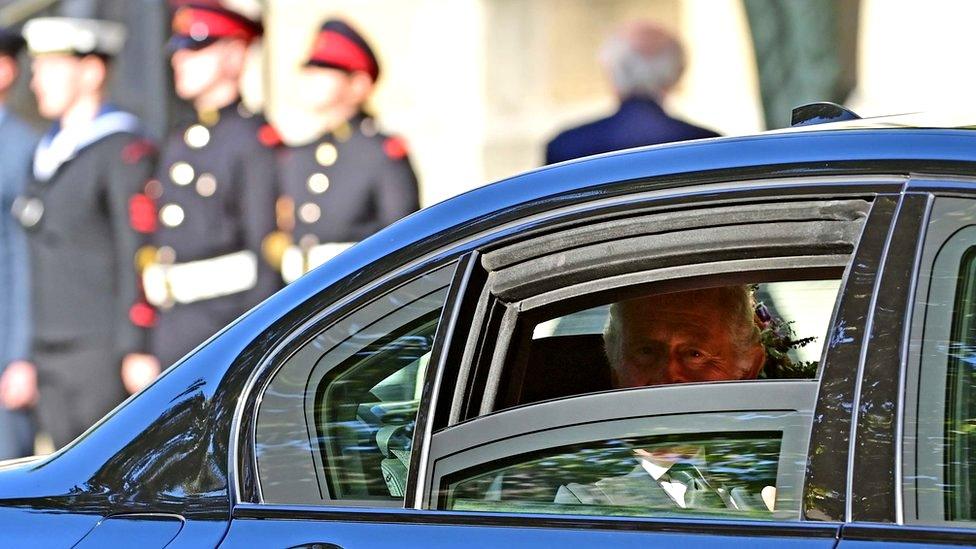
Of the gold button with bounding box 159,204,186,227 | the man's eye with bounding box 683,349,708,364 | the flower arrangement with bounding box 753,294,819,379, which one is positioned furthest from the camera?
the gold button with bounding box 159,204,186,227

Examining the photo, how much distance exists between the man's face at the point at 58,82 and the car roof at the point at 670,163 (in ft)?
14.7

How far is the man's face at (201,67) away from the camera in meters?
6.05

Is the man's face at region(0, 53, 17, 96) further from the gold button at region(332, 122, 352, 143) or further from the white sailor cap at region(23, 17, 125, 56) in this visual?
the gold button at region(332, 122, 352, 143)

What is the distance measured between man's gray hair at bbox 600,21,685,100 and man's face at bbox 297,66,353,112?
1.04 m

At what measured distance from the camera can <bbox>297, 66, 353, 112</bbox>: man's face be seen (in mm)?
6113

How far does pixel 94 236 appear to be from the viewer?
247 inches

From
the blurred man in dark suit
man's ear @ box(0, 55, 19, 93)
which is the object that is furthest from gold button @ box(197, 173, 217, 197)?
man's ear @ box(0, 55, 19, 93)

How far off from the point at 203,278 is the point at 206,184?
0.31 meters

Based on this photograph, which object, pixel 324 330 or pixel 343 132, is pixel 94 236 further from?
pixel 324 330

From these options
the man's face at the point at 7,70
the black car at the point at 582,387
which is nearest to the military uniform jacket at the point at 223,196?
the man's face at the point at 7,70

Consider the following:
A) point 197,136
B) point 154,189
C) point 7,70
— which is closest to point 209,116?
point 197,136

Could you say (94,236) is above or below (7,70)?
below

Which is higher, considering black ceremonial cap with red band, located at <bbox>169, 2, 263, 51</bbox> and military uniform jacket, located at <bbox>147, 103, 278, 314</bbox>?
black ceremonial cap with red band, located at <bbox>169, 2, 263, 51</bbox>

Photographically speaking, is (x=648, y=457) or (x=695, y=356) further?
(x=695, y=356)
